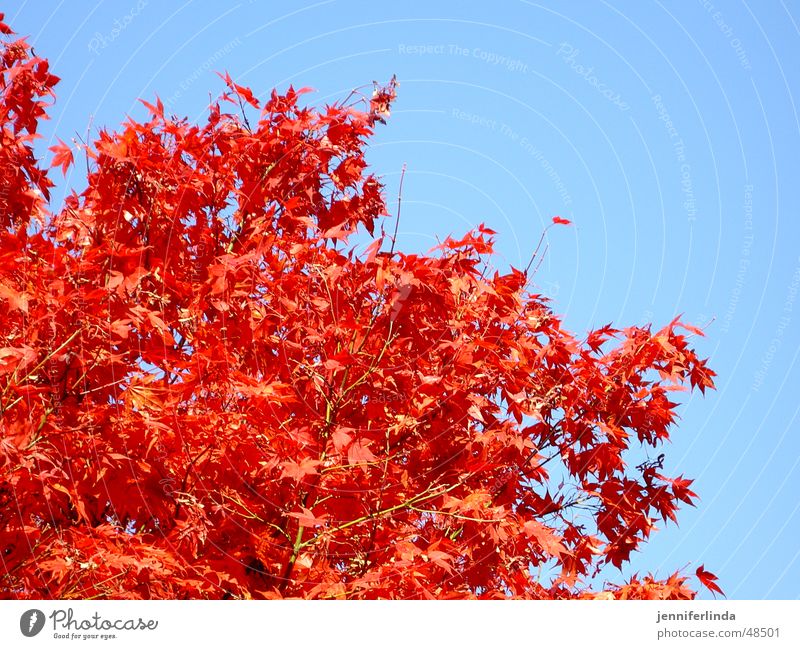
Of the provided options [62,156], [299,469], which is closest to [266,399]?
[299,469]

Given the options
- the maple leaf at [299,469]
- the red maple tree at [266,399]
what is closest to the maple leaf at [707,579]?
the red maple tree at [266,399]

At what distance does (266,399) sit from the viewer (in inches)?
262

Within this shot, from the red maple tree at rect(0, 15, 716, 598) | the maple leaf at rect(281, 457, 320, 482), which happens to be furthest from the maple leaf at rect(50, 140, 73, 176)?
the maple leaf at rect(281, 457, 320, 482)

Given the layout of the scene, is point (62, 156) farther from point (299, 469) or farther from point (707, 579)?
point (707, 579)

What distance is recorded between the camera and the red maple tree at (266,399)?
22.2 ft

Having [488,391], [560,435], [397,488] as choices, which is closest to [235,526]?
[397,488]

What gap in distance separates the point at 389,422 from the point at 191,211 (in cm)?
255

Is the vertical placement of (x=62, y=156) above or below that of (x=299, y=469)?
above

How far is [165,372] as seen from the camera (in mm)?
7469
